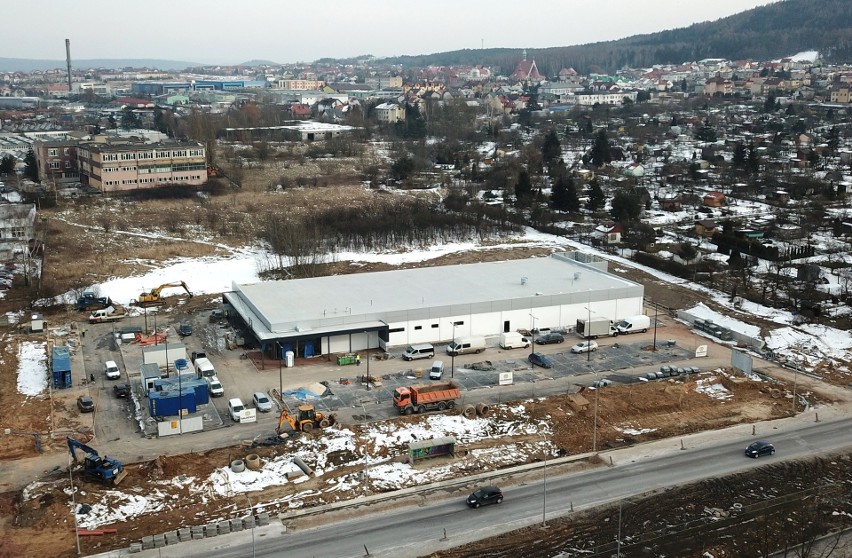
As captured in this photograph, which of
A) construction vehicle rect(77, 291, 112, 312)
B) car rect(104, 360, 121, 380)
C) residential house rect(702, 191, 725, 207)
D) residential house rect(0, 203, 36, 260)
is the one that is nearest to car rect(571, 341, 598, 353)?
car rect(104, 360, 121, 380)

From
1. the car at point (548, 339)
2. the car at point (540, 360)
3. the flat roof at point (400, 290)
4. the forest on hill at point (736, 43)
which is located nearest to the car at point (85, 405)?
the flat roof at point (400, 290)

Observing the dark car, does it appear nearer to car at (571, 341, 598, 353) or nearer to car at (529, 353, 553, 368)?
car at (529, 353, 553, 368)

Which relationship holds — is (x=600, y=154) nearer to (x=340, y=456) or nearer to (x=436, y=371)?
(x=436, y=371)

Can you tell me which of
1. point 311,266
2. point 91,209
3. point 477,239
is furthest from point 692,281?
point 91,209

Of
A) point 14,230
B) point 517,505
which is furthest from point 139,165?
point 517,505

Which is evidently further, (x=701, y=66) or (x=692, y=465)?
(x=701, y=66)

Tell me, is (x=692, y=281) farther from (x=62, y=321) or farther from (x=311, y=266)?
(x=62, y=321)
